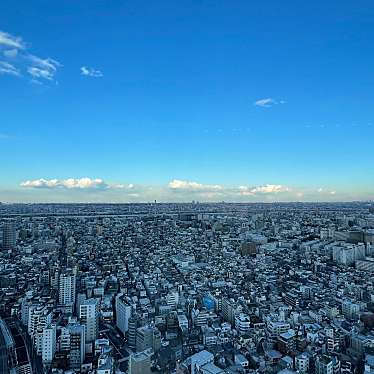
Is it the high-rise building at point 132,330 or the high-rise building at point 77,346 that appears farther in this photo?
the high-rise building at point 132,330

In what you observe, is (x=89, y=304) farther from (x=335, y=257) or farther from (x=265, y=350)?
(x=335, y=257)

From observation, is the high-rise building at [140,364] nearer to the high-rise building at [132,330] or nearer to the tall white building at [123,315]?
the high-rise building at [132,330]

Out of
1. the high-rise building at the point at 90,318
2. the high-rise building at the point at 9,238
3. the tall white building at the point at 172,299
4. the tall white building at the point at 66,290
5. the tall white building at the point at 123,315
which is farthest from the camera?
the high-rise building at the point at 9,238

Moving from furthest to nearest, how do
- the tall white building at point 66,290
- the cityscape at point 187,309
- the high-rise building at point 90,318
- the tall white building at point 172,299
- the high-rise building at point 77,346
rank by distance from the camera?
the tall white building at point 66,290 < the tall white building at point 172,299 < the high-rise building at point 90,318 < the high-rise building at point 77,346 < the cityscape at point 187,309

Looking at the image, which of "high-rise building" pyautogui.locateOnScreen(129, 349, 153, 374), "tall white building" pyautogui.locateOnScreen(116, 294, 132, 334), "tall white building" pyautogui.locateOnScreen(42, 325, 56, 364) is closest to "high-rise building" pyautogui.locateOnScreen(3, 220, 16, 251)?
"tall white building" pyautogui.locateOnScreen(116, 294, 132, 334)

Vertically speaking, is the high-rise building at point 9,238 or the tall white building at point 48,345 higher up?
the high-rise building at point 9,238

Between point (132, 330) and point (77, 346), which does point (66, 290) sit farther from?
point (77, 346)

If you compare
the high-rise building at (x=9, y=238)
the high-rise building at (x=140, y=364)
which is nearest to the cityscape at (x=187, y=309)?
the high-rise building at (x=140, y=364)

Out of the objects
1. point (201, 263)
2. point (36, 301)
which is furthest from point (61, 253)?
point (36, 301)
